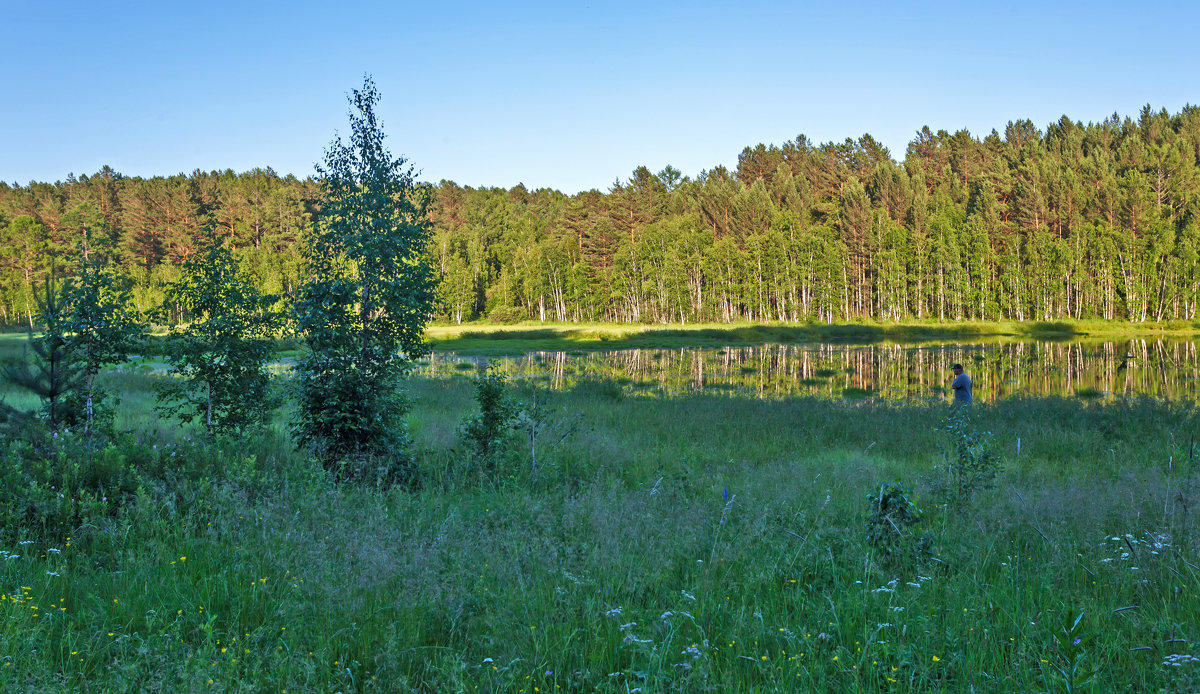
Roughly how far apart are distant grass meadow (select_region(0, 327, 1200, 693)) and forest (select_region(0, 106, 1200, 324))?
200 ft

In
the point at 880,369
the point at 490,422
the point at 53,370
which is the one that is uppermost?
the point at 53,370

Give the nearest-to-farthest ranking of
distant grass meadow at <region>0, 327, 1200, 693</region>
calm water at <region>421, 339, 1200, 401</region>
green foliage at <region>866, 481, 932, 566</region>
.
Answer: distant grass meadow at <region>0, 327, 1200, 693</region> → green foliage at <region>866, 481, 932, 566</region> → calm water at <region>421, 339, 1200, 401</region>

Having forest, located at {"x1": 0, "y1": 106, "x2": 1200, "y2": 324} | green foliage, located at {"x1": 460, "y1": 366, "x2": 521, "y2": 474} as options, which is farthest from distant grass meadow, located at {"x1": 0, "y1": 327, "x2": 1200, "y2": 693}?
forest, located at {"x1": 0, "y1": 106, "x2": 1200, "y2": 324}

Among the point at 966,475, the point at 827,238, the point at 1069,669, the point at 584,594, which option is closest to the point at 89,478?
the point at 584,594

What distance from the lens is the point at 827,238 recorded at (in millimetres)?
88000

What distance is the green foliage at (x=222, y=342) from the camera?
11258 mm

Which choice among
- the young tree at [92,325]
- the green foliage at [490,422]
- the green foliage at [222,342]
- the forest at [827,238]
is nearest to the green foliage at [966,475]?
the green foliage at [490,422]

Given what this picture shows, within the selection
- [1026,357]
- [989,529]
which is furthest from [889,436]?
[1026,357]

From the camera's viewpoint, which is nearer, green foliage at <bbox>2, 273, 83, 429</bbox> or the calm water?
green foliage at <bbox>2, 273, 83, 429</bbox>

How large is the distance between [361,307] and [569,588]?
6.29 metres

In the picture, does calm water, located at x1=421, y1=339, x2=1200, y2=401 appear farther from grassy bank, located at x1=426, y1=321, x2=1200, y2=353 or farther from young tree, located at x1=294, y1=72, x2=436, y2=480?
young tree, located at x1=294, y1=72, x2=436, y2=480

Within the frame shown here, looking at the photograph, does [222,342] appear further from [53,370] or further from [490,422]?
[490,422]

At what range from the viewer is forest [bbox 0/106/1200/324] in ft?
256

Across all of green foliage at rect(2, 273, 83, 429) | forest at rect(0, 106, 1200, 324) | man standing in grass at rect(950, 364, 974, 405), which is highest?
forest at rect(0, 106, 1200, 324)
